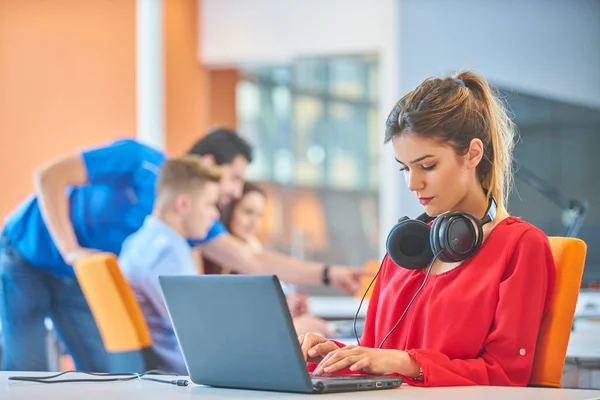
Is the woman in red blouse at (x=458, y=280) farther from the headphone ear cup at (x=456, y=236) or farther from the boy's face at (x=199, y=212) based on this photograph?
the boy's face at (x=199, y=212)

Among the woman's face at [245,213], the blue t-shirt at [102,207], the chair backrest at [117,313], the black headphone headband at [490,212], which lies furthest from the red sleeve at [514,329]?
the woman's face at [245,213]

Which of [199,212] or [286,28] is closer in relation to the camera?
[199,212]

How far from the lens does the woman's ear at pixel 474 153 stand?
1733 millimetres

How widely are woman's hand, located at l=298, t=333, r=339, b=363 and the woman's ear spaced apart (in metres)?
0.43

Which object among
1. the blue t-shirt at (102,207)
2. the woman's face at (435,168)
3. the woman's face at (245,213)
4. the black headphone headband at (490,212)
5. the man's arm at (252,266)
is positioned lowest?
the man's arm at (252,266)

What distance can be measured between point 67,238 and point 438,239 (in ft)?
6.81

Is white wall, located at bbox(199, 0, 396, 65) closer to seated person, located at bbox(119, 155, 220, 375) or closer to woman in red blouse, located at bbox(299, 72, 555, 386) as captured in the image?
seated person, located at bbox(119, 155, 220, 375)

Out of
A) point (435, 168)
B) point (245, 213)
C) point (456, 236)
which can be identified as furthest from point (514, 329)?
point (245, 213)

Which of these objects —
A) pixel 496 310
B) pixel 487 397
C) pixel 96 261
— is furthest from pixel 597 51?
pixel 487 397

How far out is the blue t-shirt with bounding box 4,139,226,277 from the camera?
3.54 m

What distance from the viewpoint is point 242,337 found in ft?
4.67

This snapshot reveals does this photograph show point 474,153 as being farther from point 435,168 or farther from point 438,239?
point 438,239

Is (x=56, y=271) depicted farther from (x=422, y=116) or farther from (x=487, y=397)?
(x=487, y=397)

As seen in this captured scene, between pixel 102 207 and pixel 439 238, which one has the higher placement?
pixel 439 238
